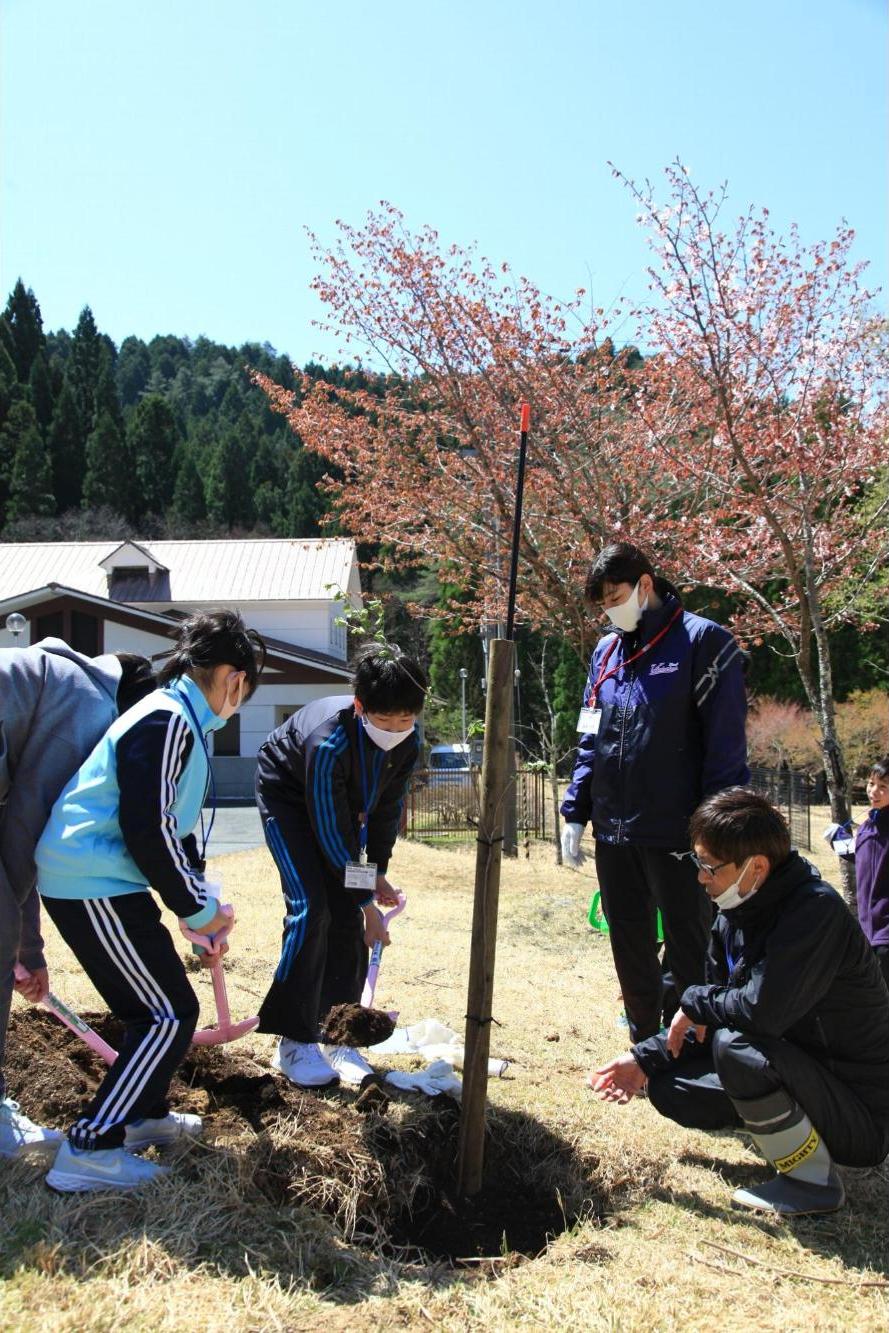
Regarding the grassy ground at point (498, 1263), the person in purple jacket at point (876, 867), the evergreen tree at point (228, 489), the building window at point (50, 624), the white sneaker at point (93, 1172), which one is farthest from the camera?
the evergreen tree at point (228, 489)

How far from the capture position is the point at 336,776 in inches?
138

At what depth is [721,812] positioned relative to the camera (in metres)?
2.75

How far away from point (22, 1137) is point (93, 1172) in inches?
13.7

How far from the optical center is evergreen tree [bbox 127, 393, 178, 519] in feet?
177

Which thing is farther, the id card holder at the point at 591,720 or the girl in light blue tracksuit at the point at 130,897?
the id card holder at the point at 591,720

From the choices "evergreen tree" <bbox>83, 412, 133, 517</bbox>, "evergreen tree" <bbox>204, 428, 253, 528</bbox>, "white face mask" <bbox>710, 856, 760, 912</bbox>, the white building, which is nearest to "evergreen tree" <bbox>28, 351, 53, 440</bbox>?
"evergreen tree" <bbox>83, 412, 133, 517</bbox>

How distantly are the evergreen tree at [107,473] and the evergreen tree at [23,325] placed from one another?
41.2 feet

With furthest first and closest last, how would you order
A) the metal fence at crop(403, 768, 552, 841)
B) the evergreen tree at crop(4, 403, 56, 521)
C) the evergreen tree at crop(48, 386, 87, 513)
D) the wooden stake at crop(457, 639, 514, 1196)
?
1. the evergreen tree at crop(48, 386, 87, 513)
2. the evergreen tree at crop(4, 403, 56, 521)
3. the metal fence at crop(403, 768, 552, 841)
4. the wooden stake at crop(457, 639, 514, 1196)

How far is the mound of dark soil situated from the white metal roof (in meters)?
24.4

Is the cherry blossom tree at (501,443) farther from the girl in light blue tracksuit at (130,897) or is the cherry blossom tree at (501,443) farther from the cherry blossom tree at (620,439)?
the girl in light blue tracksuit at (130,897)

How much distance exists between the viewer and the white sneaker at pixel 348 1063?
350 centimetres

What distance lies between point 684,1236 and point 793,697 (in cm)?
2526

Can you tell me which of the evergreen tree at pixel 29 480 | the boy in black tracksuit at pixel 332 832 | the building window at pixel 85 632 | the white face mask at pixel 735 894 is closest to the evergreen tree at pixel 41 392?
the evergreen tree at pixel 29 480

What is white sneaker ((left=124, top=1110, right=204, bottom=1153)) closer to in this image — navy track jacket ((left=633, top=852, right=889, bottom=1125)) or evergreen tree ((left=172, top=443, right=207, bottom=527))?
navy track jacket ((left=633, top=852, right=889, bottom=1125))
